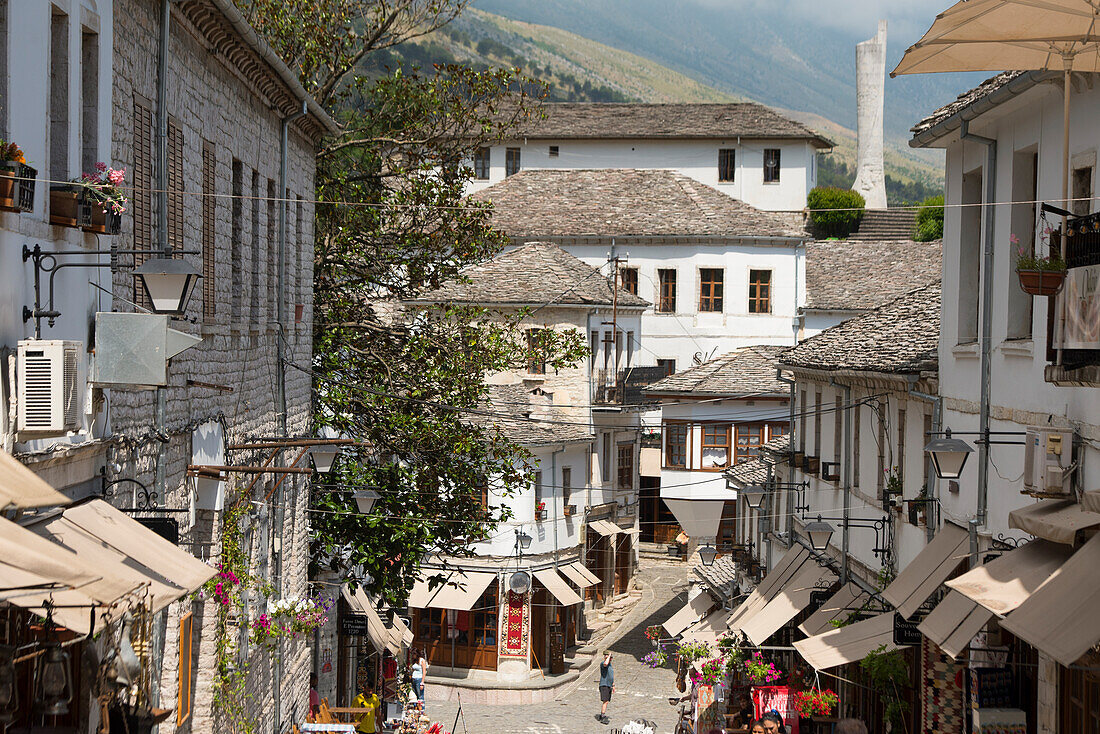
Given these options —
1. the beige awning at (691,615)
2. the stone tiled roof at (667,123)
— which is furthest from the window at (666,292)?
the beige awning at (691,615)

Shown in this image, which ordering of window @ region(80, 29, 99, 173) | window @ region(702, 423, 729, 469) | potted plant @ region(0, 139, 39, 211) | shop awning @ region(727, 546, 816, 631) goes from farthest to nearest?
window @ region(702, 423, 729, 469)
shop awning @ region(727, 546, 816, 631)
window @ region(80, 29, 99, 173)
potted plant @ region(0, 139, 39, 211)

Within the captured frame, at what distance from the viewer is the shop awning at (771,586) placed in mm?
22922

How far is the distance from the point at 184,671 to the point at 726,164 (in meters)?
49.2

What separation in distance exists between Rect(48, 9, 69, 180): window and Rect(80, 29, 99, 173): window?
0.46 m

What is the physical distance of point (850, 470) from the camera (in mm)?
21766

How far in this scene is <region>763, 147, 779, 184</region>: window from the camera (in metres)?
59.4

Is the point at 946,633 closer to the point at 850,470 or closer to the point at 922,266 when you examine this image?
the point at 850,470

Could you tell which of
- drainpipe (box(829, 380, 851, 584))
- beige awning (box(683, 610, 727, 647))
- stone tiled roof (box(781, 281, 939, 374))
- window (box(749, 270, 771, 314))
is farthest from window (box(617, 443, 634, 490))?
drainpipe (box(829, 380, 851, 584))

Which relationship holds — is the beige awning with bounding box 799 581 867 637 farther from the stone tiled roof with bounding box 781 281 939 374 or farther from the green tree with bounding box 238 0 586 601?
the green tree with bounding box 238 0 586 601

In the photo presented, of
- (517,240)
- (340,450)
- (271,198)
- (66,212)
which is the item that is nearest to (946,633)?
(66,212)

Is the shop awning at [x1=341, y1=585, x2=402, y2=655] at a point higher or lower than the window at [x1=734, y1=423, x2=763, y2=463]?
lower

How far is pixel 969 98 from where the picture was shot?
16.0 meters

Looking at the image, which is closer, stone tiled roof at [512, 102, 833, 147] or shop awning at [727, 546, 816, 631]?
shop awning at [727, 546, 816, 631]

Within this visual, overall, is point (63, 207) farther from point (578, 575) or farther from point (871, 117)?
point (871, 117)
